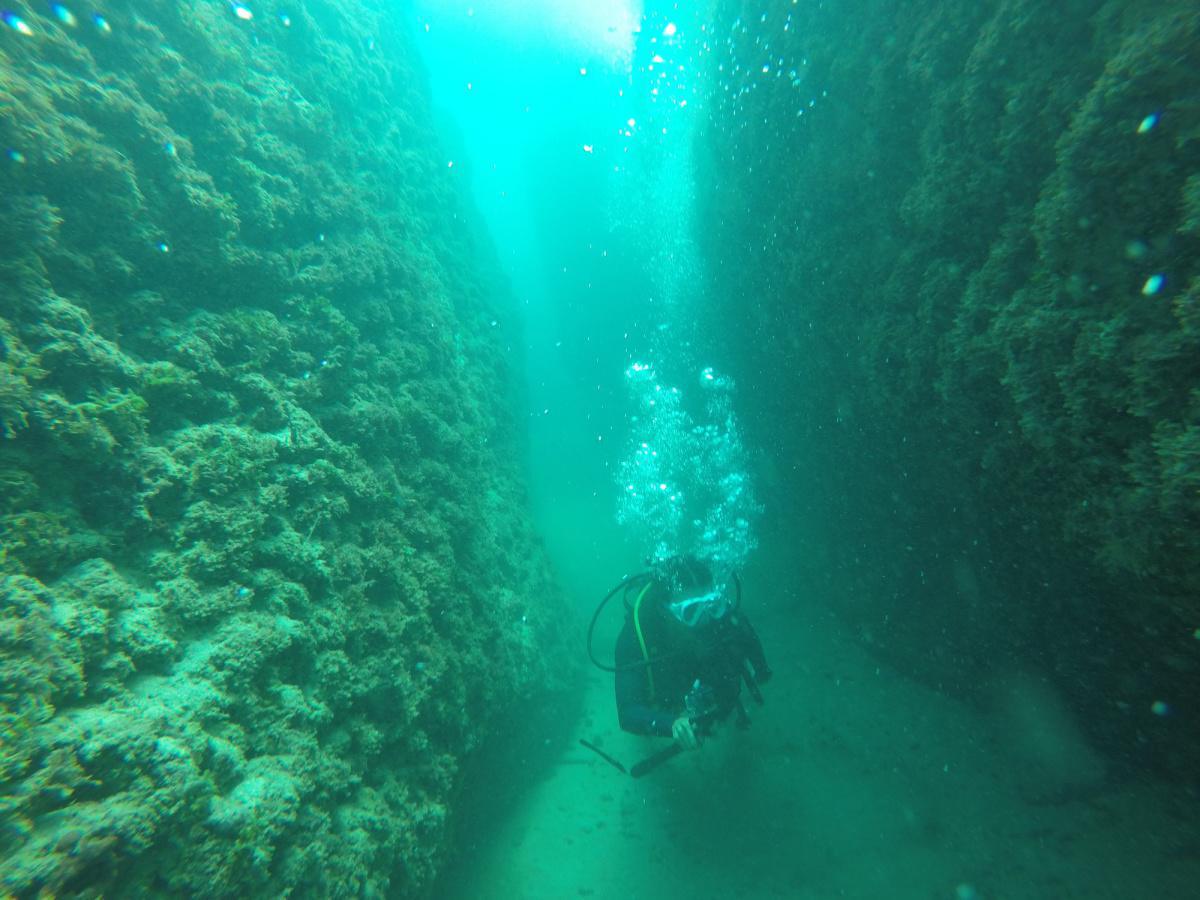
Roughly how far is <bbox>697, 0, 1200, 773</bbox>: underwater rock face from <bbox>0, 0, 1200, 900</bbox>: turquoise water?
3 centimetres

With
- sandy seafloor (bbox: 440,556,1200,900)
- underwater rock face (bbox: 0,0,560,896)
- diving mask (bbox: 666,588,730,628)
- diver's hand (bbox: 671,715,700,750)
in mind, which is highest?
underwater rock face (bbox: 0,0,560,896)

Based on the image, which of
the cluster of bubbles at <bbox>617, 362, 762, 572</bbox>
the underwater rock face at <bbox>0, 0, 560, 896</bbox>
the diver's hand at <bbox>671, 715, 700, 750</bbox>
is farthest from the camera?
the cluster of bubbles at <bbox>617, 362, 762, 572</bbox>

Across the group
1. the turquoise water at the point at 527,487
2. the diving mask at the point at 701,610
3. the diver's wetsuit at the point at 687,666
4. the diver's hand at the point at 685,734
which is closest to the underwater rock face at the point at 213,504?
the turquoise water at the point at 527,487

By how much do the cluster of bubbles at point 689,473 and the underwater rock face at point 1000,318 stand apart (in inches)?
130

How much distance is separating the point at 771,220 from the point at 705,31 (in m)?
4.21

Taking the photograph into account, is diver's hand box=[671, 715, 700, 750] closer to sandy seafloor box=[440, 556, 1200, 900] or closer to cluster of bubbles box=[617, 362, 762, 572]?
sandy seafloor box=[440, 556, 1200, 900]

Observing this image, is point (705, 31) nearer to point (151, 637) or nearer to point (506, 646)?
point (506, 646)

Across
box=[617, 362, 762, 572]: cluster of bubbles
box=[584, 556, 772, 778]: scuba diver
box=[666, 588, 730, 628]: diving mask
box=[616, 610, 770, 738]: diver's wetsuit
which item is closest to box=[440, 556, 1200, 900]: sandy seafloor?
box=[584, 556, 772, 778]: scuba diver

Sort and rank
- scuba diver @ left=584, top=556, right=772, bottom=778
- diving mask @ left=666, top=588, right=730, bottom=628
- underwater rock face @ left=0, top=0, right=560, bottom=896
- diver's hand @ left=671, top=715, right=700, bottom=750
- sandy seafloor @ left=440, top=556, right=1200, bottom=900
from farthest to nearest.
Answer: diving mask @ left=666, top=588, right=730, bottom=628 → scuba diver @ left=584, top=556, right=772, bottom=778 → diver's hand @ left=671, top=715, right=700, bottom=750 → sandy seafloor @ left=440, top=556, right=1200, bottom=900 → underwater rock face @ left=0, top=0, right=560, bottom=896

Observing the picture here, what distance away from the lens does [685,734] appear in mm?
→ 4410

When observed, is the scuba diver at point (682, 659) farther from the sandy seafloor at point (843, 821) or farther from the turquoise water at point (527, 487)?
the turquoise water at point (527, 487)

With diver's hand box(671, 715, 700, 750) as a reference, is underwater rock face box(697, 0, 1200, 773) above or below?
above

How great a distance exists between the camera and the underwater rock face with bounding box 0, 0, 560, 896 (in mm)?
2264

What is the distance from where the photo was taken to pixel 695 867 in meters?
5.21
